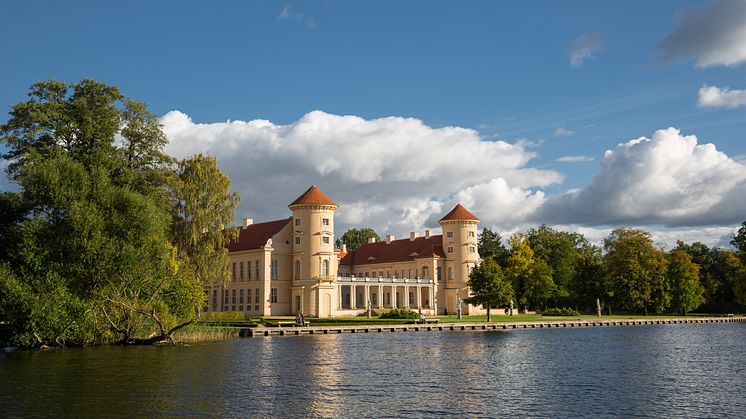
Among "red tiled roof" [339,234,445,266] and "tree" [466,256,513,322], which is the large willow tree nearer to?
"tree" [466,256,513,322]

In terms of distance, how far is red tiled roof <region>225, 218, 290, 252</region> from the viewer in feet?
244

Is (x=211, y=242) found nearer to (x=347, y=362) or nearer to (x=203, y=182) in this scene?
(x=203, y=182)

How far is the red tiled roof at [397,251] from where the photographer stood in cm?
8631

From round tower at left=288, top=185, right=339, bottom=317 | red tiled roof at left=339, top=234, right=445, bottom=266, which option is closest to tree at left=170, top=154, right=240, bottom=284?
round tower at left=288, top=185, right=339, bottom=317

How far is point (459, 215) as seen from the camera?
83875mm

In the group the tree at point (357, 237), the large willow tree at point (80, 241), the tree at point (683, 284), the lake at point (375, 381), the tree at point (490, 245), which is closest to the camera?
the lake at point (375, 381)

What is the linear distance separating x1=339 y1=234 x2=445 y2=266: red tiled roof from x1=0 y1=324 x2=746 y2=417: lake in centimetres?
4632

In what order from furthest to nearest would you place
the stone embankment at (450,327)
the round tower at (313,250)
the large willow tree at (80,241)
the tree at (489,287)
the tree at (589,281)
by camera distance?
the tree at (589,281) → the round tower at (313,250) → the tree at (489,287) → the stone embankment at (450,327) → the large willow tree at (80,241)

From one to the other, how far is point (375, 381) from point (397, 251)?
67156 millimetres

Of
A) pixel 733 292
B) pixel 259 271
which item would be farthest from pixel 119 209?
pixel 733 292

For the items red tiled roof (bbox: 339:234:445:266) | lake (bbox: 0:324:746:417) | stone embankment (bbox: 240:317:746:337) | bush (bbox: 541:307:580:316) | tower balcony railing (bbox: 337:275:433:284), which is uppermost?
red tiled roof (bbox: 339:234:445:266)

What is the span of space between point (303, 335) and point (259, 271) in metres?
24.4

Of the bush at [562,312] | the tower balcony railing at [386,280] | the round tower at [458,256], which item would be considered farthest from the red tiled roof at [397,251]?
the bush at [562,312]

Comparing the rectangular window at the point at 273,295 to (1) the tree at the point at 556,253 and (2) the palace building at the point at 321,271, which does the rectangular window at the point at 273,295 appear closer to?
(2) the palace building at the point at 321,271
